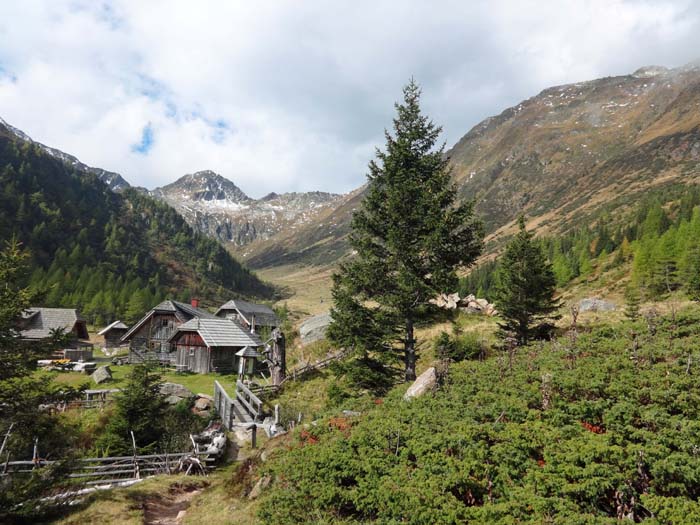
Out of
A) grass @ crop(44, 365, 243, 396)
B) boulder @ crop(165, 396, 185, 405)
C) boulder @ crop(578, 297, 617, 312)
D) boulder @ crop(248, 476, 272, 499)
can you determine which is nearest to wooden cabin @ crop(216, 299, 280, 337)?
grass @ crop(44, 365, 243, 396)

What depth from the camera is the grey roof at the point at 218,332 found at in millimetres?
42219

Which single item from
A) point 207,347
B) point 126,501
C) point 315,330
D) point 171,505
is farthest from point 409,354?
point 207,347

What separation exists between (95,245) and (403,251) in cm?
15502

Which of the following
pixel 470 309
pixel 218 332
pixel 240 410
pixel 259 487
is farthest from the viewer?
pixel 470 309

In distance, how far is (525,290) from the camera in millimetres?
24828

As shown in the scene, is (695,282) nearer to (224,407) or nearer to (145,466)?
(224,407)

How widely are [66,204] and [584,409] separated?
186 meters

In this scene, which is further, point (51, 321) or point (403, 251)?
point (51, 321)

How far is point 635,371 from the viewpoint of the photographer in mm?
10242

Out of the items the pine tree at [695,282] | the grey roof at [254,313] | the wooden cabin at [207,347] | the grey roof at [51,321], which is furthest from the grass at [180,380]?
the pine tree at [695,282]

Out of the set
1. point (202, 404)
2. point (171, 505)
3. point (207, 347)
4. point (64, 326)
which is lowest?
point (202, 404)

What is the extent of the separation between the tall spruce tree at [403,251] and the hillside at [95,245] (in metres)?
73.9

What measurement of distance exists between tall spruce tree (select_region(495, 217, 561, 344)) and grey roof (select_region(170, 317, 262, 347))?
96.8 ft

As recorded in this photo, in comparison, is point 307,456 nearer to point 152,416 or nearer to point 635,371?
point 635,371
